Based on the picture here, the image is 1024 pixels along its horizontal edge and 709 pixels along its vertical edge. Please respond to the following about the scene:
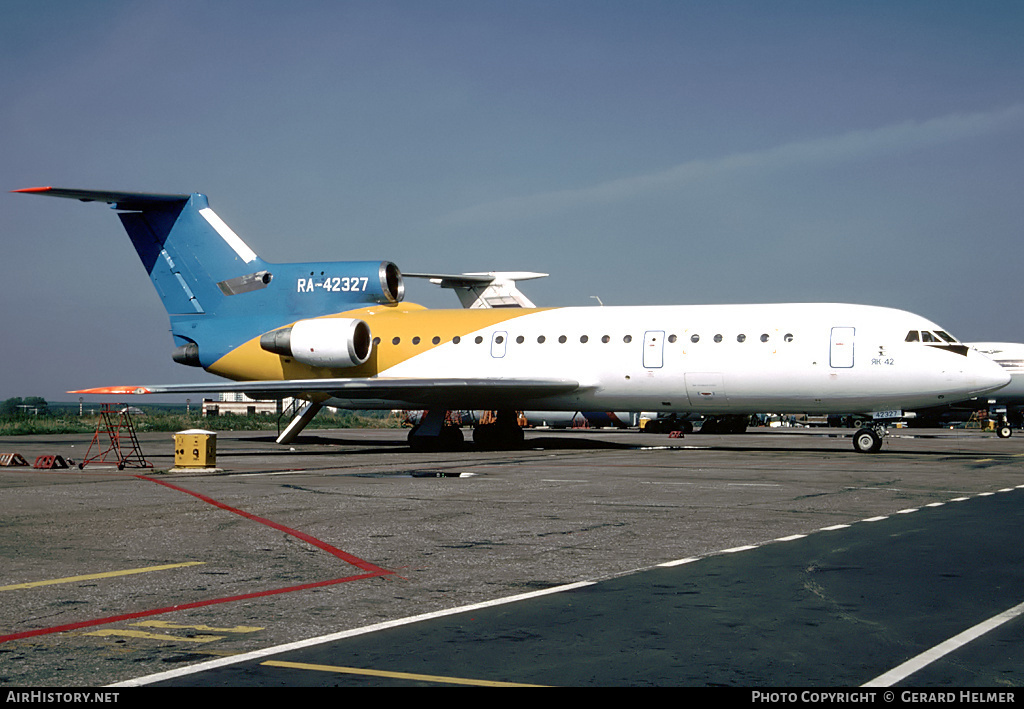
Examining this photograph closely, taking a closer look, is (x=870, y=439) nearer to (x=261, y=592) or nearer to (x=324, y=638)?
(x=261, y=592)

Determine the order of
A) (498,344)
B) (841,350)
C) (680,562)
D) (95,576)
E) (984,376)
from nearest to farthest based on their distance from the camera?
(95,576), (680,562), (984,376), (841,350), (498,344)

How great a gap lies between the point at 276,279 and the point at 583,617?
27.0 meters

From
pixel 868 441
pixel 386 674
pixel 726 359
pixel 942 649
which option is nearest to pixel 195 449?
pixel 726 359

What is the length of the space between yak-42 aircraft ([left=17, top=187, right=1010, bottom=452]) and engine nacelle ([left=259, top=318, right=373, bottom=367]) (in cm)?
5

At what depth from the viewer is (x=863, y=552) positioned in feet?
30.2

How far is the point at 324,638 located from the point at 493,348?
23475 millimetres

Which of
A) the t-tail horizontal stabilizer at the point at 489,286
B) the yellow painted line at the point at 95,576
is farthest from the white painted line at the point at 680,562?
the t-tail horizontal stabilizer at the point at 489,286

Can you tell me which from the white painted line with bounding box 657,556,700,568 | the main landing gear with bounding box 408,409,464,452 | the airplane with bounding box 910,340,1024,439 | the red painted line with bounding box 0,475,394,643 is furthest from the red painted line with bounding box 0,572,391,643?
the airplane with bounding box 910,340,1024,439

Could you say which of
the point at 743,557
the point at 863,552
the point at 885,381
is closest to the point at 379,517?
the point at 743,557

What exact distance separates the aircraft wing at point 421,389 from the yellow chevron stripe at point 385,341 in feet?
2.73

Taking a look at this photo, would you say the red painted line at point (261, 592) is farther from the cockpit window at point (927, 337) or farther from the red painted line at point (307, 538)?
the cockpit window at point (927, 337)

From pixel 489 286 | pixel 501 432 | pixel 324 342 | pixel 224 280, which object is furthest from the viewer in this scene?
pixel 489 286

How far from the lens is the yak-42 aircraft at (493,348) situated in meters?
25.3

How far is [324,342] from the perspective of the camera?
29609 mm
